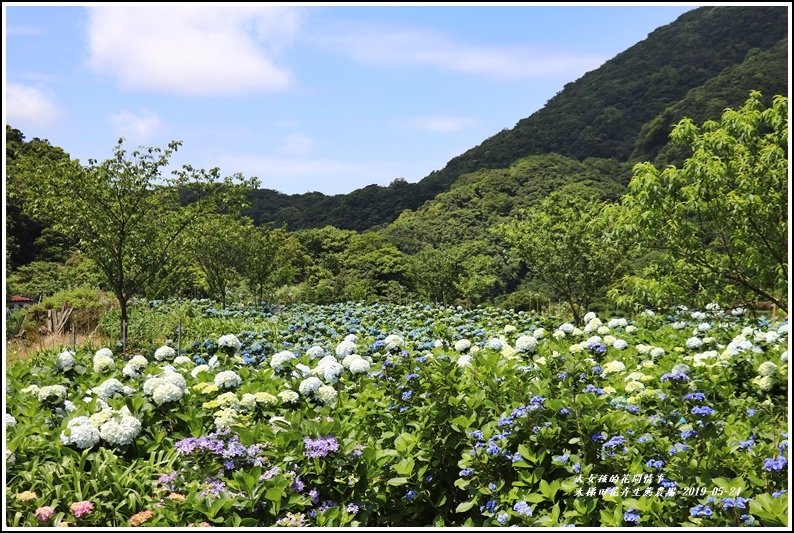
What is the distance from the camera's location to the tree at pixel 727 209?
502cm

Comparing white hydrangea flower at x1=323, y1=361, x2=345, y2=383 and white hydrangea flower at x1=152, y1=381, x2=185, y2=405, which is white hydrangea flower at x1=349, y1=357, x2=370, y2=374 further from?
white hydrangea flower at x1=152, y1=381, x2=185, y2=405

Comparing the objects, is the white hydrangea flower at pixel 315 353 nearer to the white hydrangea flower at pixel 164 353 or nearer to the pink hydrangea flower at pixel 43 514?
the white hydrangea flower at pixel 164 353

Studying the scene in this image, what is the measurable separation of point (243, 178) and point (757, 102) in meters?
9.20

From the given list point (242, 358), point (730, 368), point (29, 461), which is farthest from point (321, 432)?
point (730, 368)

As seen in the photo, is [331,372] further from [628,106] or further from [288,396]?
[628,106]

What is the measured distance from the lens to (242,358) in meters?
5.08

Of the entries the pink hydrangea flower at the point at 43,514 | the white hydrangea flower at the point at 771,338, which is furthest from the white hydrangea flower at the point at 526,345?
the pink hydrangea flower at the point at 43,514

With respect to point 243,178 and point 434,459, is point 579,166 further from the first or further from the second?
point 434,459

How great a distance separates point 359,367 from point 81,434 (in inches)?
69.4

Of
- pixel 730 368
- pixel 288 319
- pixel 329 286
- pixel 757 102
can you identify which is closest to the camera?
pixel 730 368

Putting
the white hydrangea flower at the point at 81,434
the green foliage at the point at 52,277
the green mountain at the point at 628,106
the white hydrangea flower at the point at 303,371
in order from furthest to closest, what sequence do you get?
the green mountain at the point at 628,106 → the green foliage at the point at 52,277 → the white hydrangea flower at the point at 303,371 → the white hydrangea flower at the point at 81,434

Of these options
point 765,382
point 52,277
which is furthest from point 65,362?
point 52,277

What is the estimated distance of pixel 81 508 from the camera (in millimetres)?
2598

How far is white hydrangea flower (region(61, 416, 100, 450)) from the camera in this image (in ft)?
9.92
